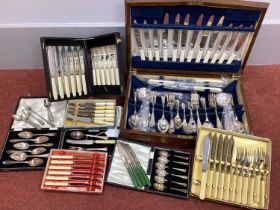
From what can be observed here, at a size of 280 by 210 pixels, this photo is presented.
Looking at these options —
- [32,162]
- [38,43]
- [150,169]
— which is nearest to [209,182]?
[150,169]

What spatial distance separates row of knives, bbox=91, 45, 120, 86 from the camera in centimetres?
115

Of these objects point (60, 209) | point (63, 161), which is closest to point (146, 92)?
point (63, 161)

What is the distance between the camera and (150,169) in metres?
1.02

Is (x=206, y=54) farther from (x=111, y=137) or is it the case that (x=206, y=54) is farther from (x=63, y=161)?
(x=63, y=161)

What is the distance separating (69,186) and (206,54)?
0.66 m

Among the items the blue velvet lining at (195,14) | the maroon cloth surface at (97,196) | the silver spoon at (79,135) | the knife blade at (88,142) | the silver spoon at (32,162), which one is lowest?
the maroon cloth surface at (97,196)

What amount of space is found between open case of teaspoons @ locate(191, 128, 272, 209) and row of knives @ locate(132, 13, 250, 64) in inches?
11.3

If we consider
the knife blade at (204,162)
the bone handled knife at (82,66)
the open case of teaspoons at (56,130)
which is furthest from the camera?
the bone handled knife at (82,66)

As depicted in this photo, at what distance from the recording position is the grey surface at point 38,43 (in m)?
1.17

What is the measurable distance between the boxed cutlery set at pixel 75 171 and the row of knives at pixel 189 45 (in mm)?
410

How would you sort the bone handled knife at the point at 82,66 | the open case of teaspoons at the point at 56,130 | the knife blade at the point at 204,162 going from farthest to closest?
the bone handled knife at the point at 82,66
the open case of teaspoons at the point at 56,130
the knife blade at the point at 204,162

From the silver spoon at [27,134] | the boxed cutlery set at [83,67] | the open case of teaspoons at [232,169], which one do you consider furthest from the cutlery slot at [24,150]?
the open case of teaspoons at [232,169]

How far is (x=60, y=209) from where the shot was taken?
968mm

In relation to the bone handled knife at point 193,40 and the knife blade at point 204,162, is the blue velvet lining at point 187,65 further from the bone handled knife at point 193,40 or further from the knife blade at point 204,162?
the knife blade at point 204,162
